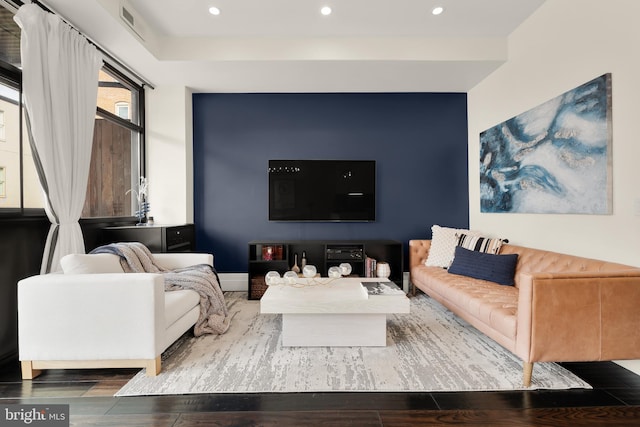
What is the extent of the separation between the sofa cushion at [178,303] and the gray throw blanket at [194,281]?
99 mm

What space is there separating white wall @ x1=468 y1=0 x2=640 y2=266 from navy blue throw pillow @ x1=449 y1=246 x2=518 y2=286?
1.27 feet

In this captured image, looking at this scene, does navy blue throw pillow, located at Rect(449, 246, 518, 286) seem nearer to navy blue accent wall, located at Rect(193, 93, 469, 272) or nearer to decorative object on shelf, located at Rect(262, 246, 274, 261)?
navy blue accent wall, located at Rect(193, 93, 469, 272)

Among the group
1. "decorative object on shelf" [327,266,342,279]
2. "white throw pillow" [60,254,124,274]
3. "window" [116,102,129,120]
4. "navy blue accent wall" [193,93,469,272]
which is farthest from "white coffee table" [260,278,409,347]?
"window" [116,102,129,120]

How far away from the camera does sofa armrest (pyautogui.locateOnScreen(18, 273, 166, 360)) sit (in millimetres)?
2080

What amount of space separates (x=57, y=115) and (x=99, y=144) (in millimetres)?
991

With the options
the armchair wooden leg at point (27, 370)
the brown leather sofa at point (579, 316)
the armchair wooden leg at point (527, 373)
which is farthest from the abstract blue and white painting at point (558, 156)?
the armchair wooden leg at point (27, 370)

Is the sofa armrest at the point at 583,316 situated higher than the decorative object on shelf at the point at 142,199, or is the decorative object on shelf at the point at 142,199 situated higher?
the decorative object on shelf at the point at 142,199

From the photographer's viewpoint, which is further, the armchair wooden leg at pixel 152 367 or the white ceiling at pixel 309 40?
the white ceiling at pixel 309 40

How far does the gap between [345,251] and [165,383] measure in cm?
258

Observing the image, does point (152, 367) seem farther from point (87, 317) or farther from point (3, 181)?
point (3, 181)

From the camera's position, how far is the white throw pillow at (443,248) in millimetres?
3928

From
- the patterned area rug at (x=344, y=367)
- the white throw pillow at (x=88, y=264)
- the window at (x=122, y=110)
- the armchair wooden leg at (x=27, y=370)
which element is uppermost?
the window at (x=122, y=110)

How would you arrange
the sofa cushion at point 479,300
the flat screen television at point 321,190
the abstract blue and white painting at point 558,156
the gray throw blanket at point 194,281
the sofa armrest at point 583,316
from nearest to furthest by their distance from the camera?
the sofa armrest at point 583,316
the sofa cushion at point 479,300
the abstract blue and white painting at point 558,156
the gray throw blanket at point 194,281
the flat screen television at point 321,190

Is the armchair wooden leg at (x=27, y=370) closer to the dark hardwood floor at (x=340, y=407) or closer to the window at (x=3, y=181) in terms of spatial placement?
the dark hardwood floor at (x=340, y=407)
